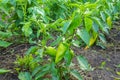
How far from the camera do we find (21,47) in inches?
118

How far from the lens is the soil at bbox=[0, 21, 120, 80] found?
2.61 m

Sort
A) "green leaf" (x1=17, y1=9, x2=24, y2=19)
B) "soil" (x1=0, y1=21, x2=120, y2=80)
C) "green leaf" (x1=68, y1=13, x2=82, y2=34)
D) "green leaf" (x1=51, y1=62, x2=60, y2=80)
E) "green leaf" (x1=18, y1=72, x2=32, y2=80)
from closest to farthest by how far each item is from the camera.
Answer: "green leaf" (x1=68, y1=13, x2=82, y2=34) < "green leaf" (x1=51, y1=62, x2=60, y2=80) < "green leaf" (x1=18, y1=72, x2=32, y2=80) < "soil" (x1=0, y1=21, x2=120, y2=80) < "green leaf" (x1=17, y1=9, x2=24, y2=19)

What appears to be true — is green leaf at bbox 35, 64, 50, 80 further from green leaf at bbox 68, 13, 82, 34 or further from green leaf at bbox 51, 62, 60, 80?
green leaf at bbox 68, 13, 82, 34

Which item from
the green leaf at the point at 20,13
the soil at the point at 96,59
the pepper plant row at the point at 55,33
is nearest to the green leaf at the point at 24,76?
the pepper plant row at the point at 55,33

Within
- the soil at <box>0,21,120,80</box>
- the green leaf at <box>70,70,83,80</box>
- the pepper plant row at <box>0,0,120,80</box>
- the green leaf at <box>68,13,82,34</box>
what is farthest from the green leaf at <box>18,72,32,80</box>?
the green leaf at <box>68,13,82,34</box>

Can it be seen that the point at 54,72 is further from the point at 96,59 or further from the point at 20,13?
the point at 20,13

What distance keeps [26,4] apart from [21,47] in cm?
44

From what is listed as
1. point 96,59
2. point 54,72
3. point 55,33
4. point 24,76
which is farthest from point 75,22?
point 55,33

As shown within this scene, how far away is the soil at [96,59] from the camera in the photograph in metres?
2.61

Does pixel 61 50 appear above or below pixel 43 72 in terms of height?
above

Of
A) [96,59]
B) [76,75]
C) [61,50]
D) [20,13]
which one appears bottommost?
[96,59]

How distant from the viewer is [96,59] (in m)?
2.97

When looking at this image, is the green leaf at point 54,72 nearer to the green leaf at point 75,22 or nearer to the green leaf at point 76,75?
the green leaf at point 76,75

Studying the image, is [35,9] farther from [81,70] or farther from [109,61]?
[109,61]
